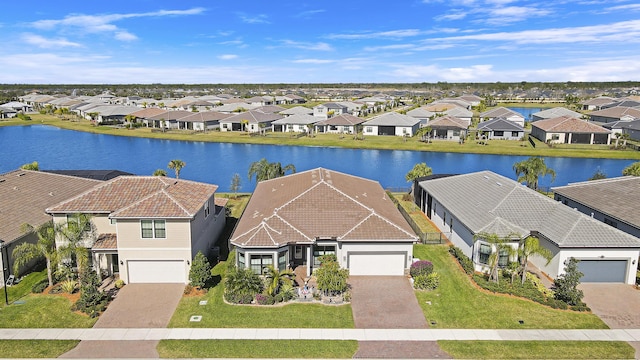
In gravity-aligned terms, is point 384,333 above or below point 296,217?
below

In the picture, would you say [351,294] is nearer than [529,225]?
Yes

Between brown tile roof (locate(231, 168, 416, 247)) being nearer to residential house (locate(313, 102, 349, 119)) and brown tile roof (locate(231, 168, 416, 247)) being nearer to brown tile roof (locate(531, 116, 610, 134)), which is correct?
brown tile roof (locate(531, 116, 610, 134))

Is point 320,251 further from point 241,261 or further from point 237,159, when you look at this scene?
point 237,159

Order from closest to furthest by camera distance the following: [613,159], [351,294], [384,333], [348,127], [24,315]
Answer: [384,333], [24,315], [351,294], [613,159], [348,127]

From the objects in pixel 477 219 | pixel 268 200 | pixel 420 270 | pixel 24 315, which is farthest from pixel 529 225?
pixel 24 315

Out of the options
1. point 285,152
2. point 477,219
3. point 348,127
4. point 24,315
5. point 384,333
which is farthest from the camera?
point 348,127

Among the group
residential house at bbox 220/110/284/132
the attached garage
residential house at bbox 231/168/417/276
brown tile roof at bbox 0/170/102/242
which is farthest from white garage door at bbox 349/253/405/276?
residential house at bbox 220/110/284/132

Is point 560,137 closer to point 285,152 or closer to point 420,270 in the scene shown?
point 285,152
